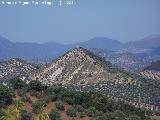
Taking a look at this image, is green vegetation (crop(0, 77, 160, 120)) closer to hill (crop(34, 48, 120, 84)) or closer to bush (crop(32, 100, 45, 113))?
bush (crop(32, 100, 45, 113))

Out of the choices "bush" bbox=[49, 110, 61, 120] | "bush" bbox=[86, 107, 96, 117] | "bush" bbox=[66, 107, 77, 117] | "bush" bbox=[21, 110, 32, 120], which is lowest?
"bush" bbox=[86, 107, 96, 117]

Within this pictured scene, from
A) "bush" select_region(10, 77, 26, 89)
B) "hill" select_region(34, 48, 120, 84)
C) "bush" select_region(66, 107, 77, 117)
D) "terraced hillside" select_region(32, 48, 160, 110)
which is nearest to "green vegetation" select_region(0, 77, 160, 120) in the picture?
"bush" select_region(66, 107, 77, 117)

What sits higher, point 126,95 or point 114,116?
point 114,116

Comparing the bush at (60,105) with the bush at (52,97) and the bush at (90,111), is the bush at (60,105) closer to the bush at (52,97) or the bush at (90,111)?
the bush at (52,97)

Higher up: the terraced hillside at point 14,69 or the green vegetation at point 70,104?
the green vegetation at point 70,104

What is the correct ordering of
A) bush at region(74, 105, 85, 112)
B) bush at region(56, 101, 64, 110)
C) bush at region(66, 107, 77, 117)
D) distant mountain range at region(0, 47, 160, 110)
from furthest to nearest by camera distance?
distant mountain range at region(0, 47, 160, 110)
bush at region(74, 105, 85, 112)
bush at region(56, 101, 64, 110)
bush at region(66, 107, 77, 117)

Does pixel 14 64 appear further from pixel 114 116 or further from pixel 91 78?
pixel 114 116

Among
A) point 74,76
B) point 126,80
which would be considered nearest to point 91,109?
point 126,80

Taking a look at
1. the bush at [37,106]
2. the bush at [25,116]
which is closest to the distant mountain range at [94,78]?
the bush at [37,106]

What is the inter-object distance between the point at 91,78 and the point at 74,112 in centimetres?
8208

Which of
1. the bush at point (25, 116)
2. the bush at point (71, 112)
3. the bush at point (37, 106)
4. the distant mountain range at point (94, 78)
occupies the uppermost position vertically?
the bush at point (25, 116)

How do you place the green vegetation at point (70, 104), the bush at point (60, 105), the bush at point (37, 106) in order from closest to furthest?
the green vegetation at point (70, 104) < the bush at point (37, 106) < the bush at point (60, 105)

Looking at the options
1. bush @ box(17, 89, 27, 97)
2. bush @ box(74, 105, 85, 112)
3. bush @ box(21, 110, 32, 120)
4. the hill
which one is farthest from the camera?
the hill

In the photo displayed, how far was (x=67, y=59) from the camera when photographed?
170m
